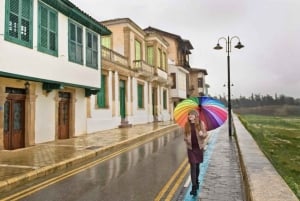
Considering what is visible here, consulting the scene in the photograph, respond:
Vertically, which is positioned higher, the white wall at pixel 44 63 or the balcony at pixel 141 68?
the balcony at pixel 141 68

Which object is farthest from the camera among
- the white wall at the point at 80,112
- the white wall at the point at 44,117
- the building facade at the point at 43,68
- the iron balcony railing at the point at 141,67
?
the iron balcony railing at the point at 141,67

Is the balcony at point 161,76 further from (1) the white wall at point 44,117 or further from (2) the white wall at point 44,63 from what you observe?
(1) the white wall at point 44,117

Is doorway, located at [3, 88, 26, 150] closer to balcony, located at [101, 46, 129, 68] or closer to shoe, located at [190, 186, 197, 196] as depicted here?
shoe, located at [190, 186, 197, 196]

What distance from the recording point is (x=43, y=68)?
13844 millimetres

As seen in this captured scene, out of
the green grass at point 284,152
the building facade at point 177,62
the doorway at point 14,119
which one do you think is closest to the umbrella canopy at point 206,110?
the green grass at point 284,152

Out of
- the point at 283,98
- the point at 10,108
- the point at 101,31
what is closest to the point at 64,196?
the point at 10,108

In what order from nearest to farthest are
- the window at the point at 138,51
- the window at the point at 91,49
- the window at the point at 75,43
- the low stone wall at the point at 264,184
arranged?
the low stone wall at the point at 264,184 → the window at the point at 75,43 → the window at the point at 91,49 → the window at the point at 138,51

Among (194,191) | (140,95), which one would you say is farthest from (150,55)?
(194,191)

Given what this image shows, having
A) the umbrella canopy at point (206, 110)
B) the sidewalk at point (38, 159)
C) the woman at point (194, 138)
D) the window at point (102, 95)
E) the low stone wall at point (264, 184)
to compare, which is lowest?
the sidewalk at point (38, 159)

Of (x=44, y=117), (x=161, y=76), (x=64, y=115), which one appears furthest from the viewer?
(x=161, y=76)

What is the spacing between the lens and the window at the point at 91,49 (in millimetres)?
18506

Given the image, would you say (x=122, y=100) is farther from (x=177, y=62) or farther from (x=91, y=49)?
(x=177, y=62)

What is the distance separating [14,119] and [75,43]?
16.8 ft

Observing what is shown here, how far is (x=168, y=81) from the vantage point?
139 feet
